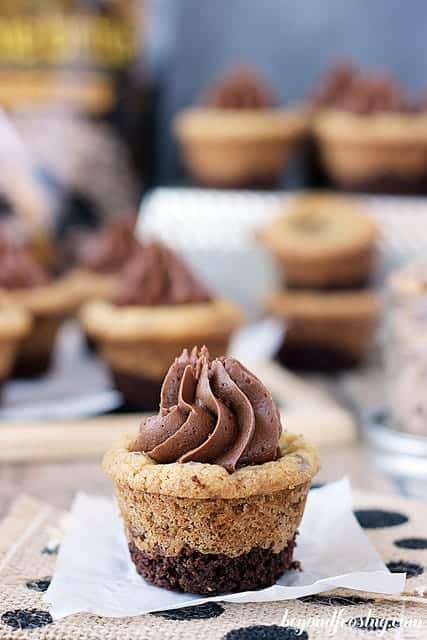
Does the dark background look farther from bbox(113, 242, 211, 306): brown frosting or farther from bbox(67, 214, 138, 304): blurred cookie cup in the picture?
bbox(113, 242, 211, 306): brown frosting

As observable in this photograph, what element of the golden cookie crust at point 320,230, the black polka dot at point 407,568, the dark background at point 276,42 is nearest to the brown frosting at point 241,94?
the golden cookie crust at point 320,230

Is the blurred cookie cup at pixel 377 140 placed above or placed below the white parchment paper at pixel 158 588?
above

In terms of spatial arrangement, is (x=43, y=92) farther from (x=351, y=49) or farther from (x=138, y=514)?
(x=138, y=514)

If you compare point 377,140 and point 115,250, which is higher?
point 377,140

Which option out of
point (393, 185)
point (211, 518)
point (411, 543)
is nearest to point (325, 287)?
point (393, 185)

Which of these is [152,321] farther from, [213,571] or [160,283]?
[213,571]

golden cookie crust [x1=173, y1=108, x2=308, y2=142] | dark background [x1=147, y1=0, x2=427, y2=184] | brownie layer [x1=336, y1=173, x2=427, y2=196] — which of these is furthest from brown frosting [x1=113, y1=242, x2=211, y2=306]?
dark background [x1=147, y1=0, x2=427, y2=184]

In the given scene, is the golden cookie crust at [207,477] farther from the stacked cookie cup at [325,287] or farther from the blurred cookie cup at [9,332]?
the stacked cookie cup at [325,287]

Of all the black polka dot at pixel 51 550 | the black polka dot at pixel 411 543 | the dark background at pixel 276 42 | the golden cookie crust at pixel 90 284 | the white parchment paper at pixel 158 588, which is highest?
the dark background at pixel 276 42
